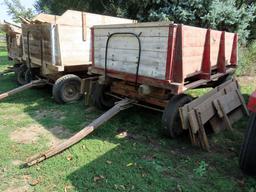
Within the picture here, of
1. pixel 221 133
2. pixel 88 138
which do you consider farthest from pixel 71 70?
pixel 221 133

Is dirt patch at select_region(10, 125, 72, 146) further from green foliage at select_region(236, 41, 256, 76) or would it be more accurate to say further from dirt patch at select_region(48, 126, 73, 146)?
green foliage at select_region(236, 41, 256, 76)

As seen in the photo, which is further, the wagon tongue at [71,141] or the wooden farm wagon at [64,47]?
the wooden farm wagon at [64,47]

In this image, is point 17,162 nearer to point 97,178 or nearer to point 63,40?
point 97,178

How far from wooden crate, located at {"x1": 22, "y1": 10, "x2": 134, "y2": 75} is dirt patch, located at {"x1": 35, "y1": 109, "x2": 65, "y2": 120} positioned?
0.96 m

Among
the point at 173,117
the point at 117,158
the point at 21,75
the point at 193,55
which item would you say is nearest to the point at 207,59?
the point at 193,55

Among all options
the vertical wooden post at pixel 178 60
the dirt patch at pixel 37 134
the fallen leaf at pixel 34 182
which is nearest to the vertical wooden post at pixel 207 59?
the vertical wooden post at pixel 178 60

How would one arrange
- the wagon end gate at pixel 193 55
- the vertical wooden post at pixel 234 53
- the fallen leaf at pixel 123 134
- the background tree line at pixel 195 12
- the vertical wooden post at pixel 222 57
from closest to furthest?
1. the wagon end gate at pixel 193 55
2. the fallen leaf at pixel 123 134
3. the vertical wooden post at pixel 222 57
4. the vertical wooden post at pixel 234 53
5. the background tree line at pixel 195 12

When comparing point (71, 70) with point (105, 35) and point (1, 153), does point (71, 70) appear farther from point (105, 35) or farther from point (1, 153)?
point (1, 153)

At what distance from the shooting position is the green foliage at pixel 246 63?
354 inches

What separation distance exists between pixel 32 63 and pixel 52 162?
4.48 metres

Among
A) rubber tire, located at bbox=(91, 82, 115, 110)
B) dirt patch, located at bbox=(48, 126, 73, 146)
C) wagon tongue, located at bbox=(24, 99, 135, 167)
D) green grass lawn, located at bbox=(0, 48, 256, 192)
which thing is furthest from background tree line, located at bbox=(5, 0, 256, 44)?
dirt patch, located at bbox=(48, 126, 73, 146)

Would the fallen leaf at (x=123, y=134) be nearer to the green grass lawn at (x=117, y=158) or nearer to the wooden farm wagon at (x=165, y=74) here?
the green grass lawn at (x=117, y=158)

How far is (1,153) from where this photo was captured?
387cm

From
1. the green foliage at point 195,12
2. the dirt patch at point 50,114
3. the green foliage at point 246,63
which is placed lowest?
the dirt patch at point 50,114
